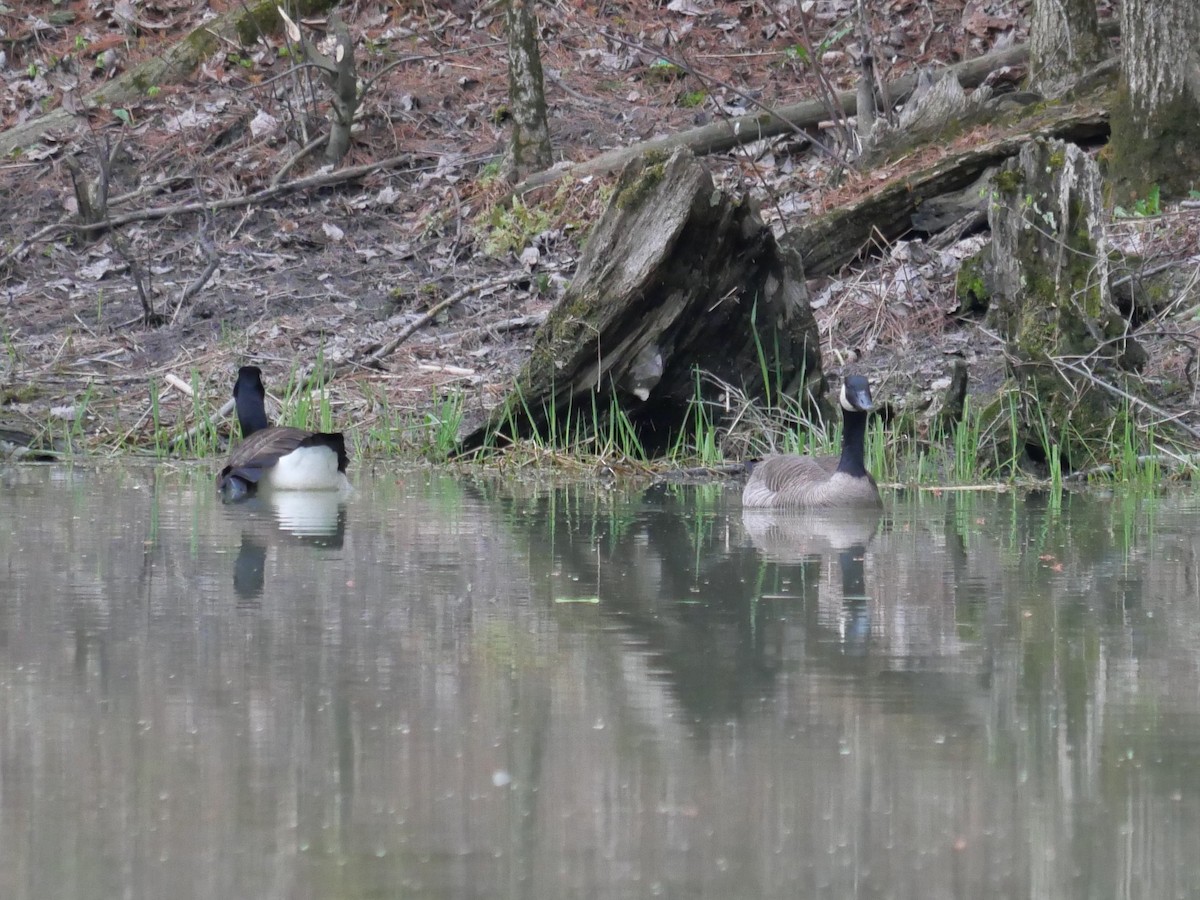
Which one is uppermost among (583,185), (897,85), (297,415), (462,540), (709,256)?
(897,85)

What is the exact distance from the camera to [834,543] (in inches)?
267

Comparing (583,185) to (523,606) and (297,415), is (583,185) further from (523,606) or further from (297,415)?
(523,606)

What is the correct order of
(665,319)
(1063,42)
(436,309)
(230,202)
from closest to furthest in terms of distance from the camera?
(665,319) → (436,309) → (1063,42) → (230,202)

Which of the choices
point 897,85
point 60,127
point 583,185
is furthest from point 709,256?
point 60,127

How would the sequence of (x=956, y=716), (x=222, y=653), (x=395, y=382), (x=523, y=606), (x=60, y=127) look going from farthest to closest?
(x=60, y=127)
(x=395, y=382)
(x=523, y=606)
(x=222, y=653)
(x=956, y=716)

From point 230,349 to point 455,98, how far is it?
5460 mm

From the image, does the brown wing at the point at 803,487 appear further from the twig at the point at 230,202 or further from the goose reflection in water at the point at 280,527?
the twig at the point at 230,202

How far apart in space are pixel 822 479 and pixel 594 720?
4.93 m

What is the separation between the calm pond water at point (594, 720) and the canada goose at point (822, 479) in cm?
171

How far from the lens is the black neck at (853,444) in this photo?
328 inches

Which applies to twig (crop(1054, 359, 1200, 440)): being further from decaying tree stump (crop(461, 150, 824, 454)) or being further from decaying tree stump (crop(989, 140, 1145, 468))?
decaying tree stump (crop(461, 150, 824, 454))

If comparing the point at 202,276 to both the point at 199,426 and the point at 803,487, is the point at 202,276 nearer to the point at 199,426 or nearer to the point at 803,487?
the point at 199,426

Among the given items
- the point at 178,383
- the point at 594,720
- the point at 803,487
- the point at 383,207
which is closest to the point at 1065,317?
the point at 803,487

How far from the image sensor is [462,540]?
6.48 m
